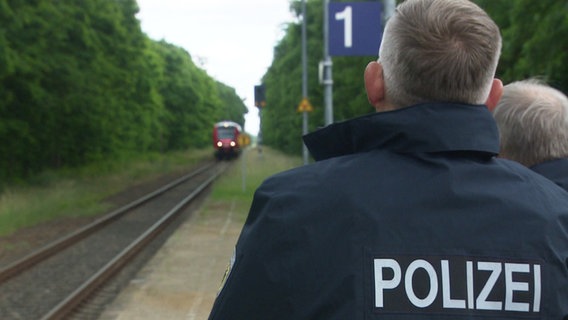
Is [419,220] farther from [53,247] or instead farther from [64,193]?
[64,193]

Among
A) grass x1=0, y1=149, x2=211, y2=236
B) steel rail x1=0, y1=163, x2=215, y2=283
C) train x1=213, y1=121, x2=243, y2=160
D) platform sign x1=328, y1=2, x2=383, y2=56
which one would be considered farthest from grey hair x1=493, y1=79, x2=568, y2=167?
train x1=213, y1=121, x2=243, y2=160

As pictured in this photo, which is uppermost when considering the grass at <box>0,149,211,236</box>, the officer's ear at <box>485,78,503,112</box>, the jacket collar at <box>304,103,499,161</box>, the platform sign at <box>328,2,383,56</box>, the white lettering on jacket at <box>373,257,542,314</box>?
the platform sign at <box>328,2,383,56</box>

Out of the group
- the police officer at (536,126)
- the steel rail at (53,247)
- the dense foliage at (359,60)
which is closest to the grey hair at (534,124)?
the police officer at (536,126)

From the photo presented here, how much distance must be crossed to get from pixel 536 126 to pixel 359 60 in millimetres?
25631

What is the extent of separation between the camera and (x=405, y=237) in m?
1.56

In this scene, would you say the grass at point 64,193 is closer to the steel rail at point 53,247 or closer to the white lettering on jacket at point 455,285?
the steel rail at point 53,247

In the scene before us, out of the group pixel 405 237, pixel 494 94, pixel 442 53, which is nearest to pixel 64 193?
pixel 494 94

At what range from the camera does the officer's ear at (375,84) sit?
1.83m

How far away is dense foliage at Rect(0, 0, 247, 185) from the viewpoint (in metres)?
23.1

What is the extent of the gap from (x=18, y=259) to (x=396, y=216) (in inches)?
469

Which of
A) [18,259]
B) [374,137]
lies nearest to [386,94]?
[374,137]

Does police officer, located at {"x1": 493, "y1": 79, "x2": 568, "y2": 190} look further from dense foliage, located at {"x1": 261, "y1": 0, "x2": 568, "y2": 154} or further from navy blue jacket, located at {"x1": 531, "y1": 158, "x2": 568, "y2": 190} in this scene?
dense foliage, located at {"x1": 261, "y1": 0, "x2": 568, "y2": 154}

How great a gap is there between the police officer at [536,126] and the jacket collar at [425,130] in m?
0.97

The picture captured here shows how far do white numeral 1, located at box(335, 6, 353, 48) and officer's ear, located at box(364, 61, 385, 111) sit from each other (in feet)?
26.9
